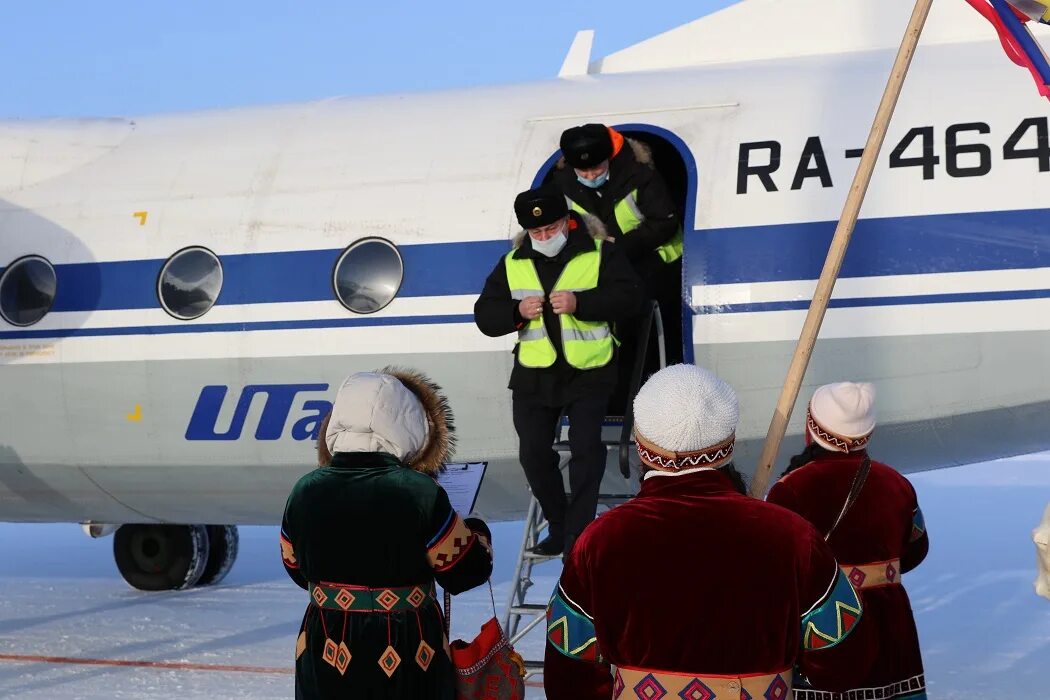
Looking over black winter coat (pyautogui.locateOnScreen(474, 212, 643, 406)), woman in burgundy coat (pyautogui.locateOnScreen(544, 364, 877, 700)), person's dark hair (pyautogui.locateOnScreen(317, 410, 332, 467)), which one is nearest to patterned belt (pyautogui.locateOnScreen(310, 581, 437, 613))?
person's dark hair (pyautogui.locateOnScreen(317, 410, 332, 467))

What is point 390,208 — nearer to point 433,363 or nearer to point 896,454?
point 433,363

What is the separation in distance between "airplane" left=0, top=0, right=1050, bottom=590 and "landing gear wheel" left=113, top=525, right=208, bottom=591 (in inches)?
103

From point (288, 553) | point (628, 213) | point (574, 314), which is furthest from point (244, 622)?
point (288, 553)

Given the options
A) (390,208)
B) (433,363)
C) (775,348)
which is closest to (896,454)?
(775,348)

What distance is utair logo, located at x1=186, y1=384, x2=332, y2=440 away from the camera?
27.6 ft

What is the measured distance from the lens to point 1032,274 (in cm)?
704

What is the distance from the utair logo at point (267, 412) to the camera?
841 cm

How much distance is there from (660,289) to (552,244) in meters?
1.67

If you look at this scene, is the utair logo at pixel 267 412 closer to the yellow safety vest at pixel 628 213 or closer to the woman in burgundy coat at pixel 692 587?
the yellow safety vest at pixel 628 213

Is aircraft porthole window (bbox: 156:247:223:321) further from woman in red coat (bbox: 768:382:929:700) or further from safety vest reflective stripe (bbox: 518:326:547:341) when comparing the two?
woman in red coat (bbox: 768:382:929:700)

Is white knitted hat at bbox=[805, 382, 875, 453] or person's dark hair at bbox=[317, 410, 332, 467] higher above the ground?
white knitted hat at bbox=[805, 382, 875, 453]

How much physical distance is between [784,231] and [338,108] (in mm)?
3561

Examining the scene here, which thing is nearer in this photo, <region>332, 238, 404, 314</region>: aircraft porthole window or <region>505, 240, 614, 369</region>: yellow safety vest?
<region>505, 240, 614, 369</region>: yellow safety vest

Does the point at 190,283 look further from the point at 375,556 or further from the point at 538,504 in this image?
the point at 375,556
